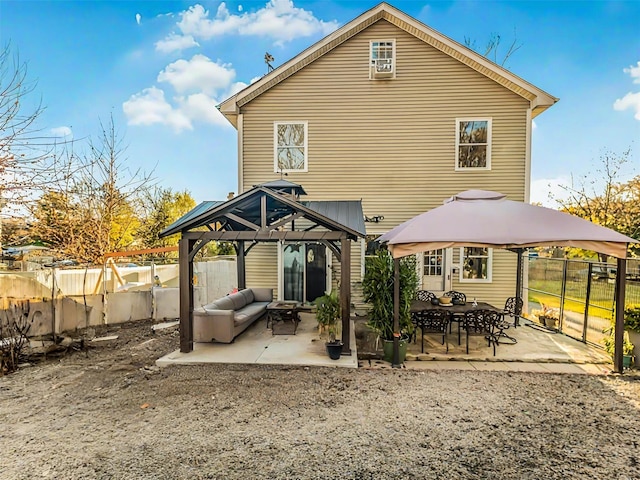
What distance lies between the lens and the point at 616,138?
1830 centimetres

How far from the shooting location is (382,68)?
9.72 meters

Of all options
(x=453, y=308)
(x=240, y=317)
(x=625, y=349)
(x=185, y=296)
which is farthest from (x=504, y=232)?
(x=185, y=296)

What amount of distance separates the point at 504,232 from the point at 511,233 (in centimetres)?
11

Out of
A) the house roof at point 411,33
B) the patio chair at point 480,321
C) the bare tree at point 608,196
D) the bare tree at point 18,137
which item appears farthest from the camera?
the bare tree at point 608,196

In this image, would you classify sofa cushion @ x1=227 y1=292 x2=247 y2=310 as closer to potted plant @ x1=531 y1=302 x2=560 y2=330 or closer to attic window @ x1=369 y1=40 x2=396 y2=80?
attic window @ x1=369 y1=40 x2=396 y2=80

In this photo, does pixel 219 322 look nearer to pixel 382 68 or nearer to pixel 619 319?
pixel 619 319

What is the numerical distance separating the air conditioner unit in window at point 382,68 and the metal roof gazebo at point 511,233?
5.27 m

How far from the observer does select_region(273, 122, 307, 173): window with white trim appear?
1001cm

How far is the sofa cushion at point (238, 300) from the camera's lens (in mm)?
7977

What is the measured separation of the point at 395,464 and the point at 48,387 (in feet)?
17.1

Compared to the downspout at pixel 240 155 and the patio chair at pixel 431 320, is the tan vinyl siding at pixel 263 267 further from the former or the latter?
the patio chair at pixel 431 320

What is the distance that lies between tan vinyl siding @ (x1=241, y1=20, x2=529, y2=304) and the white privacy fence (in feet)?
13.1

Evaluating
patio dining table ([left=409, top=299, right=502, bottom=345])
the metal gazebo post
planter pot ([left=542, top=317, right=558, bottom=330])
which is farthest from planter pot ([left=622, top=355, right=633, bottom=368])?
the metal gazebo post

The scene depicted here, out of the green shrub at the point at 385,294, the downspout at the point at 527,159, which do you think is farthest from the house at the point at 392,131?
the green shrub at the point at 385,294
